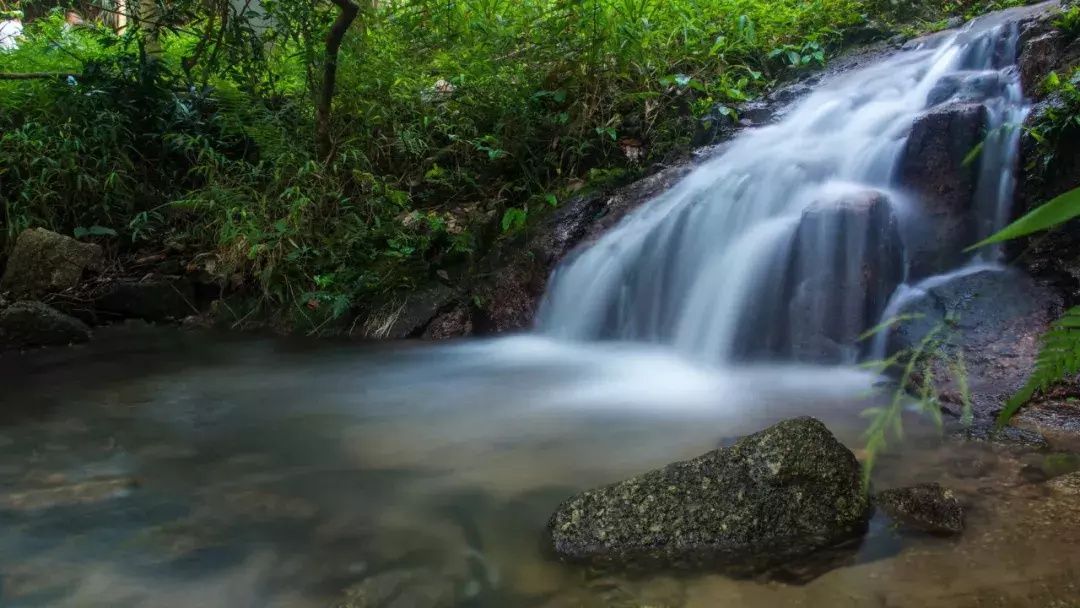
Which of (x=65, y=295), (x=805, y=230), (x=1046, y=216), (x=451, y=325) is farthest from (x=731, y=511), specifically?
(x=65, y=295)

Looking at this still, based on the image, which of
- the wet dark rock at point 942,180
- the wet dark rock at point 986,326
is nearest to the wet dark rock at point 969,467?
the wet dark rock at point 986,326

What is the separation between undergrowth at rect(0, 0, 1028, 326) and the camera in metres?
5.67

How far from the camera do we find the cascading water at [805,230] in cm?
412

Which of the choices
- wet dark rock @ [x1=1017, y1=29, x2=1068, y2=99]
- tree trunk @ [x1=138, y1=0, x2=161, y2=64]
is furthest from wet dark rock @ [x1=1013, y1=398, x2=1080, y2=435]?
tree trunk @ [x1=138, y1=0, x2=161, y2=64]

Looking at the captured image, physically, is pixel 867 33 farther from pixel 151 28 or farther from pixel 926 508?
pixel 151 28

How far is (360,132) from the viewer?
625 cm

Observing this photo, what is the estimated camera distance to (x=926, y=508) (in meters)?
2.01

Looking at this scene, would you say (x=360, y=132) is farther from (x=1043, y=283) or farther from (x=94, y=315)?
(x=1043, y=283)

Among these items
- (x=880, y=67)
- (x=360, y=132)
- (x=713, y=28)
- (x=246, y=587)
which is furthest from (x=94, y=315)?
(x=880, y=67)

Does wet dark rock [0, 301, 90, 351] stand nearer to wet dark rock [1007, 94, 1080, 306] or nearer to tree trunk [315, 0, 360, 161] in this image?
tree trunk [315, 0, 360, 161]

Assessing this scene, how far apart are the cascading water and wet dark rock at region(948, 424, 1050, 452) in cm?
124

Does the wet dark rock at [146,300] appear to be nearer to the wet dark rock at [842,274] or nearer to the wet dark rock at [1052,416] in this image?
the wet dark rock at [842,274]

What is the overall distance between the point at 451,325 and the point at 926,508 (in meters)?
3.81

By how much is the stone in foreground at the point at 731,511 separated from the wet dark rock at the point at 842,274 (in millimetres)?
2071
